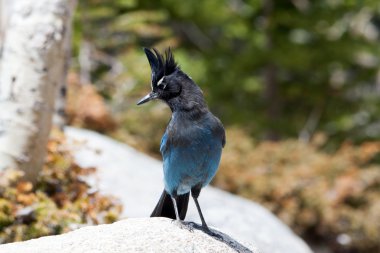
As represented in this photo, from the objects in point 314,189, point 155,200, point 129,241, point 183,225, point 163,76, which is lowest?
point 129,241

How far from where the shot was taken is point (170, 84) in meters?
4.58

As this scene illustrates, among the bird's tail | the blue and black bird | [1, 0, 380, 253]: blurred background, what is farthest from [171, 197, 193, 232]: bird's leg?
[1, 0, 380, 253]: blurred background

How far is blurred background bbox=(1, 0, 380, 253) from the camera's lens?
10.5 meters

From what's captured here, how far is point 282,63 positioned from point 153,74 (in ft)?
31.9

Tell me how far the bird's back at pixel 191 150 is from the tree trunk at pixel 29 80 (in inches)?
63.4

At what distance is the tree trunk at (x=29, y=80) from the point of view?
5.80 metres

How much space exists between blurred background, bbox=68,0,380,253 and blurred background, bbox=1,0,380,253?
2cm

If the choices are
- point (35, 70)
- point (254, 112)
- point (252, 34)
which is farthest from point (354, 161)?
point (35, 70)

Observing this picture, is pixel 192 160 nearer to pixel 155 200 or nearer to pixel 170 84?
pixel 170 84

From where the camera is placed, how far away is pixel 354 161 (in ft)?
38.8

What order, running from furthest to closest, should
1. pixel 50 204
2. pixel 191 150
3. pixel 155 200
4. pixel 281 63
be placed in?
pixel 281 63
pixel 155 200
pixel 50 204
pixel 191 150

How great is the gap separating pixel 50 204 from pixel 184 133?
1.63 m

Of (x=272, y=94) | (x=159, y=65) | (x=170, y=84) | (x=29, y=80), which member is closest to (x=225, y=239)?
(x=170, y=84)

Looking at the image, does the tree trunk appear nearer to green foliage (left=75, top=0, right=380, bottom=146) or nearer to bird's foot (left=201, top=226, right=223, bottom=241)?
bird's foot (left=201, top=226, right=223, bottom=241)
